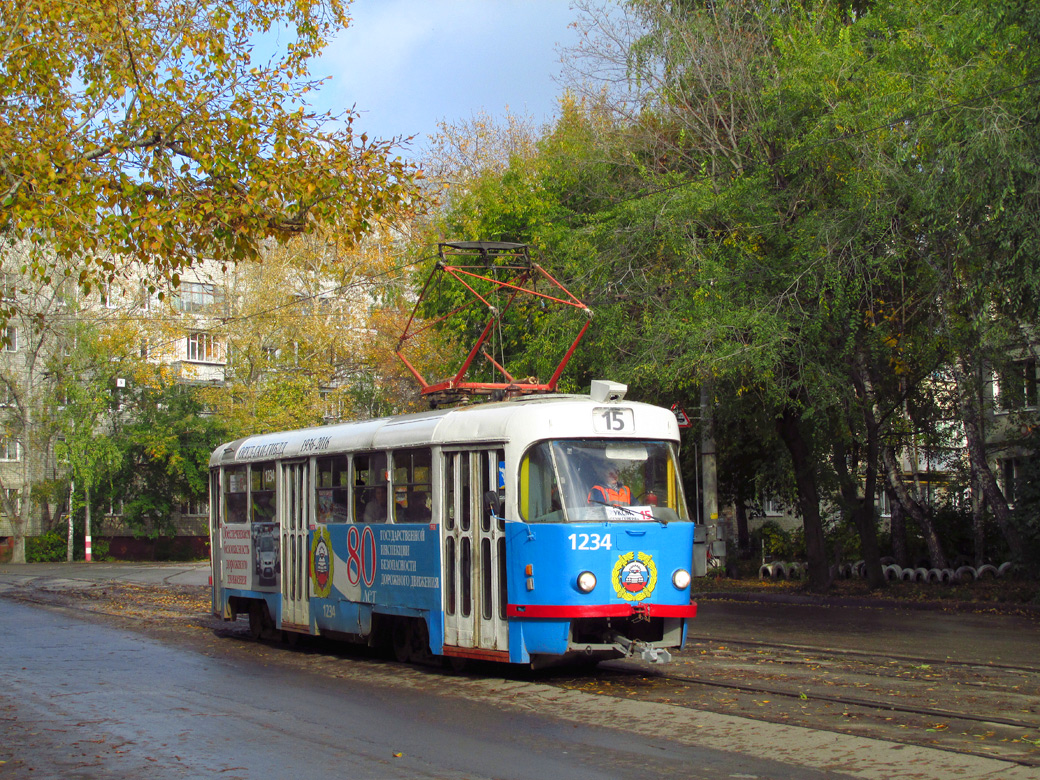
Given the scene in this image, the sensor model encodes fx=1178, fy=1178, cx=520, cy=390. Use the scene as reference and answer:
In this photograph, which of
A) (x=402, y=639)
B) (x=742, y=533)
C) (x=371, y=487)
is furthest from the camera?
(x=742, y=533)

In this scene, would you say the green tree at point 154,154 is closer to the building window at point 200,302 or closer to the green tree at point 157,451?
the building window at point 200,302

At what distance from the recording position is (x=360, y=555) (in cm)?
1424

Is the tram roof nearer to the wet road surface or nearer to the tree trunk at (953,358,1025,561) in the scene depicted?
the wet road surface

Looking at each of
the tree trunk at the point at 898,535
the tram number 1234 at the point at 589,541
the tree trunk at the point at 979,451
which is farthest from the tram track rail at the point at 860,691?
the tree trunk at the point at 898,535

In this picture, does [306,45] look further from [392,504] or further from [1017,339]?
[1017,339]

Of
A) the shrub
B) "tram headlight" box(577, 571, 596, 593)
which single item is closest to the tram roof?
"tram headlight" box(577, 571, 596, 593)

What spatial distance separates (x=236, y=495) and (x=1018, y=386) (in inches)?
554

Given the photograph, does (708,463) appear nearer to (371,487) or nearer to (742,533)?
(371,487)

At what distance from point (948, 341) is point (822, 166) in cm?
370

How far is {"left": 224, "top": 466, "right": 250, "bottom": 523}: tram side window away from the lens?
17.6 metres

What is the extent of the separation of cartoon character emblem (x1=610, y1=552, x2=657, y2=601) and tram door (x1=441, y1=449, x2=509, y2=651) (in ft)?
3.88

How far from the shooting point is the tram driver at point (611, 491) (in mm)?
11828

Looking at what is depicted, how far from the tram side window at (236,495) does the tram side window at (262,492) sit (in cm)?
25

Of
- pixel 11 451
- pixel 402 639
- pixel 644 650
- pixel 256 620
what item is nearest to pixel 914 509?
pixel 256 620
